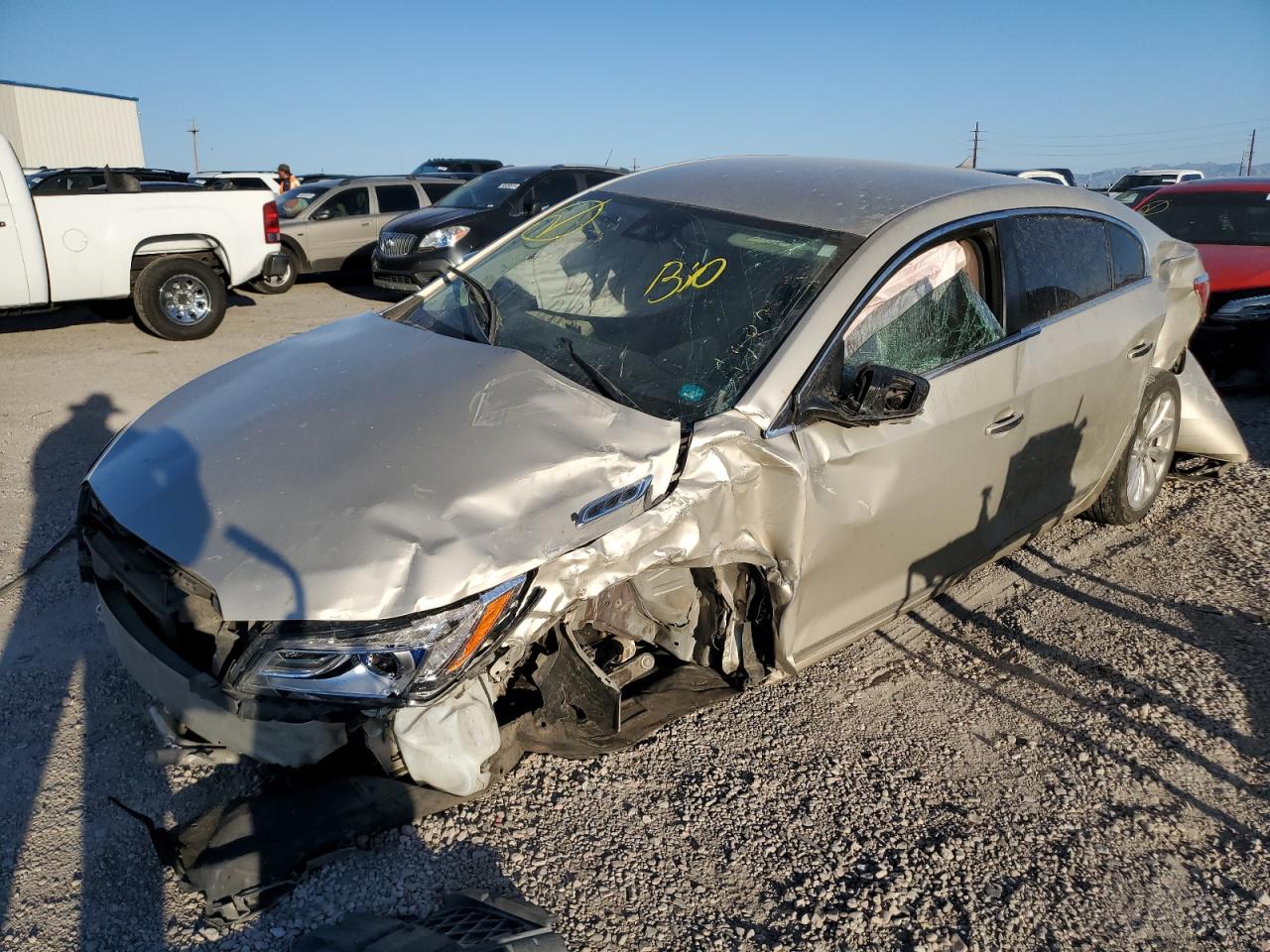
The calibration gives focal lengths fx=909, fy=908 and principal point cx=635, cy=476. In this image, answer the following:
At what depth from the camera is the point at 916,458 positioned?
3.06 m

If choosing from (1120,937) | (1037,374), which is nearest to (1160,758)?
(1120,937)

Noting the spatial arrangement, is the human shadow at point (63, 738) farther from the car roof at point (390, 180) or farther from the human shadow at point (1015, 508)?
the car roof at point (390, 180)

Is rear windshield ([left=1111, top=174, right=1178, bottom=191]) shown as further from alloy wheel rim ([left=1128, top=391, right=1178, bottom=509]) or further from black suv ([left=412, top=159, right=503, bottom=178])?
alloy wheel rim ([left=1128, top=391, right=1178, bottom=509])

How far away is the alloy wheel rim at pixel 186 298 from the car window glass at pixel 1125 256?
8464 mm

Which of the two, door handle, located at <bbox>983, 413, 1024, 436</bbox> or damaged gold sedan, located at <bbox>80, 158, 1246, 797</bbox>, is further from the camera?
door handle, located at <bbox>983, 413, 1024, 436</bbox>

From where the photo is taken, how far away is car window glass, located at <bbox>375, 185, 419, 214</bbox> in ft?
44.7

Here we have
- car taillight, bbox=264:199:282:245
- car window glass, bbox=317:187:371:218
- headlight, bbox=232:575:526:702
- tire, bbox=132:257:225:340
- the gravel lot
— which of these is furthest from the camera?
car window glass, bbox=317:187:371:218

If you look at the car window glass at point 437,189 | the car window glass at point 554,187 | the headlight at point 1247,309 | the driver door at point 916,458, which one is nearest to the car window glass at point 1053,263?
the driver door at point 916,458

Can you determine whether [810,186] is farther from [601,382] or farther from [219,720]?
[219,720]

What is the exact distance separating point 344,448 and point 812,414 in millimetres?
1371

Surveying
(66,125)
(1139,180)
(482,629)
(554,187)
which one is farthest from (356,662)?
(66,125)

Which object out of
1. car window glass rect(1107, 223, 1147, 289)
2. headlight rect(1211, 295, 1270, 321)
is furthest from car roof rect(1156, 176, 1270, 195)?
car window glass rect(1107, 223, 1147, 289)

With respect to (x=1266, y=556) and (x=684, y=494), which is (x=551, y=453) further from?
(x=1266, y=556)

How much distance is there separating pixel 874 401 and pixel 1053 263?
146cm
